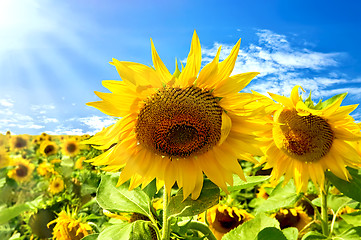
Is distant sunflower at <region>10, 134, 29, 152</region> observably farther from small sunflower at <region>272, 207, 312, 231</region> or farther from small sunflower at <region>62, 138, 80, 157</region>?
small sunflower at <region>272, 207, 312, 231</region>

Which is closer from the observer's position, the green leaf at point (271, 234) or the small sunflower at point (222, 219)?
the green leaf at point (271, 234)

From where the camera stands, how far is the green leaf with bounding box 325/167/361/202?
2.26 metres

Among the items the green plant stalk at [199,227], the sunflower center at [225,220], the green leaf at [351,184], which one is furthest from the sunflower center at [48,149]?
the green plant stalk at [199,227]

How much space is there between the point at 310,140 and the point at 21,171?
660 cm

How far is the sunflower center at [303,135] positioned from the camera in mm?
2393

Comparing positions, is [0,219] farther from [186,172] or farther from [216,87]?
[216,87]

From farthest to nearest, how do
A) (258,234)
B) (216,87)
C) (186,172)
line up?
(258,234), (186,172), (216,87)

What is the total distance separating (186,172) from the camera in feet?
5.47

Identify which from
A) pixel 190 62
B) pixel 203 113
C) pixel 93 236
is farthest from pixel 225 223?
pixel 190 62

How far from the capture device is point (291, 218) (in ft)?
11.2

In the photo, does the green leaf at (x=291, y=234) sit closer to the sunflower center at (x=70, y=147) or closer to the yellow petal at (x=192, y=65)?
the yellow petal at (x=192, y=65)

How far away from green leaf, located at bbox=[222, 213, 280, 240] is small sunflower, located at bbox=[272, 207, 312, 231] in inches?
58.5

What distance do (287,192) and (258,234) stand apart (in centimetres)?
109

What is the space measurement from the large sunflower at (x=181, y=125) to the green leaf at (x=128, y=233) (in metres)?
0.19
